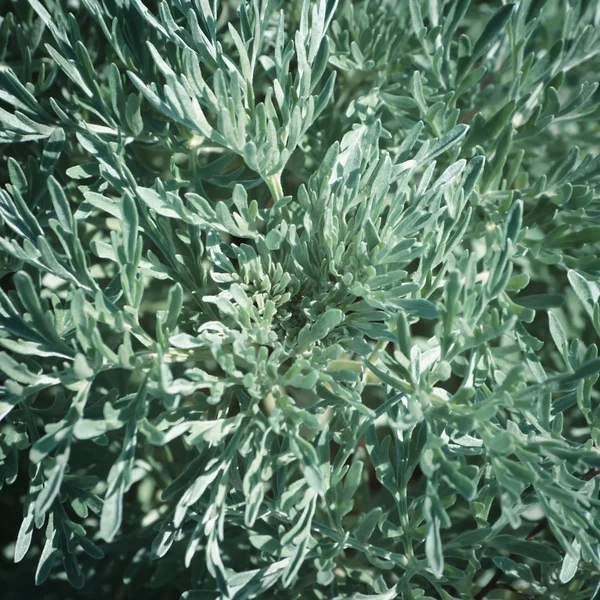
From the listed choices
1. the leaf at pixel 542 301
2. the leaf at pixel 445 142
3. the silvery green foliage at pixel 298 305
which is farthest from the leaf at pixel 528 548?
the leaf at pixel 445 142

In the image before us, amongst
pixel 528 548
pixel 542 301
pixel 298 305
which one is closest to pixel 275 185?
pixel 298 305

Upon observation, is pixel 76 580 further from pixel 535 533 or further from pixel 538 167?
pixel 538 167

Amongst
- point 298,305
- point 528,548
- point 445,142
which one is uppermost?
point 445,142

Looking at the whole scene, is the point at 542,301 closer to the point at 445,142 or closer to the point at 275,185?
the point at 445,142

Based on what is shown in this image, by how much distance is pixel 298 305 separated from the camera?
0.71 meters

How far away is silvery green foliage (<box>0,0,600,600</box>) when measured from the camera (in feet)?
1.92

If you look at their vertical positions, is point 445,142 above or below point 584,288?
above

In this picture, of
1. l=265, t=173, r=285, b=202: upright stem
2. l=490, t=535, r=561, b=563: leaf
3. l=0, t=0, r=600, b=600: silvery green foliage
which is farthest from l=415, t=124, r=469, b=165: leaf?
l=490, t=535, r=561, b=563: leaf

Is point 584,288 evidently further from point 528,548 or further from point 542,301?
point 528,548

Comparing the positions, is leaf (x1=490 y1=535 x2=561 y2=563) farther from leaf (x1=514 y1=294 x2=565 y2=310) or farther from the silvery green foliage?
leaf (x1=514 y1=294 x2=565 y2=310)

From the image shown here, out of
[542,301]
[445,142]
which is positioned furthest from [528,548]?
[445,142]

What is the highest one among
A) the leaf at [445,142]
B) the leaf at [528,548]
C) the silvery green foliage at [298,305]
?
the leaf at [445,142]

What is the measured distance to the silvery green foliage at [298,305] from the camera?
59cm

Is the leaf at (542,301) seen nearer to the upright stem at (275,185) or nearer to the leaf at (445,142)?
the leaf at (445,142)
